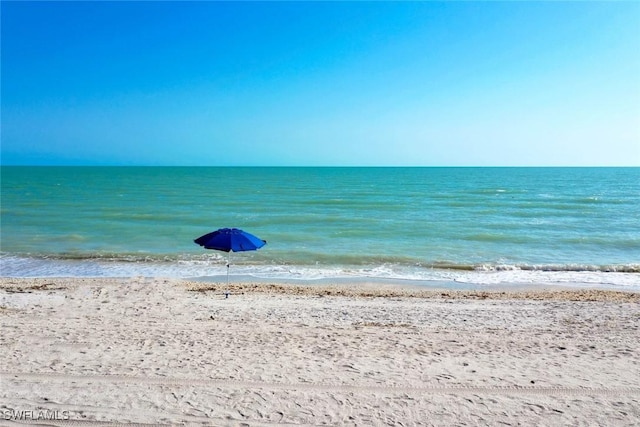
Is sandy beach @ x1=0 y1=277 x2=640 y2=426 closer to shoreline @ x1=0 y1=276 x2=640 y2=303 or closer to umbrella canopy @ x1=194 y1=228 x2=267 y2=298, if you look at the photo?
shoreline @ x1=0 y1=276 x2=640 y2=303

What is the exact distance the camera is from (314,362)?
259 inches

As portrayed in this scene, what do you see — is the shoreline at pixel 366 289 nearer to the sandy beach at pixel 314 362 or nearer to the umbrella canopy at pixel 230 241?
the sandy beach at pixel 314 362

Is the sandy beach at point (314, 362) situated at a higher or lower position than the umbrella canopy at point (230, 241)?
lower

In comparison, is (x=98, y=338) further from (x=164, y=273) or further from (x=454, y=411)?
(x=164, y=273)

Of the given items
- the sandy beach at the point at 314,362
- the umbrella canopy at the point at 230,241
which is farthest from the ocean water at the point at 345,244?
the umbrella canopy at the point at 230,241

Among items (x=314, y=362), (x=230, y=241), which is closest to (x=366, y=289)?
(x=230, y=241)

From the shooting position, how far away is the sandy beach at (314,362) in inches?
203

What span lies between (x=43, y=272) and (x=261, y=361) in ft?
40.6

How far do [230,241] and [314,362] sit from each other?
4.59 metres

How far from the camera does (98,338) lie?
7.49 metres

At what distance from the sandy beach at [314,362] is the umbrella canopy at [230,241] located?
150 cm

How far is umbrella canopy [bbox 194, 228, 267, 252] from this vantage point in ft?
33.4

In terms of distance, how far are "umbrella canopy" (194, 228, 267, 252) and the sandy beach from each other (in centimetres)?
150

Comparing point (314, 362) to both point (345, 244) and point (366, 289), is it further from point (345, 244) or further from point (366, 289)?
point (345, 244)
